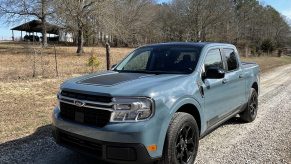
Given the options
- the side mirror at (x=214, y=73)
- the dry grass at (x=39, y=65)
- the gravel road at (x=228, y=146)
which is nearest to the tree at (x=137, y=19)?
the dry grass at (x=39, y=65)

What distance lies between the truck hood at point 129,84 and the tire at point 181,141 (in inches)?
16.9

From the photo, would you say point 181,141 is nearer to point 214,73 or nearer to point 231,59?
point 214,73

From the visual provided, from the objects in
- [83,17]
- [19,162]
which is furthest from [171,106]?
[83,17]

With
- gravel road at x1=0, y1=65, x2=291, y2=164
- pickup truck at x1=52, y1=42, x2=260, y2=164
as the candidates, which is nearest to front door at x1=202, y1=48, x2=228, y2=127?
pickup truck at x1=52, y1=42, x2=260, y2=164

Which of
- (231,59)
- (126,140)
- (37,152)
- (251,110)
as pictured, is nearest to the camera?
(126,140)

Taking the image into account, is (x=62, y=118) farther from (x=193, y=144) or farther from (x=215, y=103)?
(x=215, y=103)

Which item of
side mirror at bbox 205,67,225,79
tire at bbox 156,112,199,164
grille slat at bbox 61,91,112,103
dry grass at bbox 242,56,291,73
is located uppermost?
side mirror at bbox 205,67,225,79

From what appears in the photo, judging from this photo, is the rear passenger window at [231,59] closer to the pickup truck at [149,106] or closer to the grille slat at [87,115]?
the pickup truck at [149,106]

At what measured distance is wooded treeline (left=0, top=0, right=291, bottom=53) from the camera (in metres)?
28.8

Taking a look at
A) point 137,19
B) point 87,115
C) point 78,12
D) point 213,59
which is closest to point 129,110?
point 87,115

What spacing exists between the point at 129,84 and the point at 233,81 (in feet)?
8.77

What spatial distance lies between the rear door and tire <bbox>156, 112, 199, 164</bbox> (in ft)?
4.85

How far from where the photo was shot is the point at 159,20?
64625mm

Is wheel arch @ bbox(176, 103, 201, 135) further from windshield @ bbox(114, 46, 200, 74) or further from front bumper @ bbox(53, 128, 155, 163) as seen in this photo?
front bumper @ bbox(53, 128, 155, 163)
